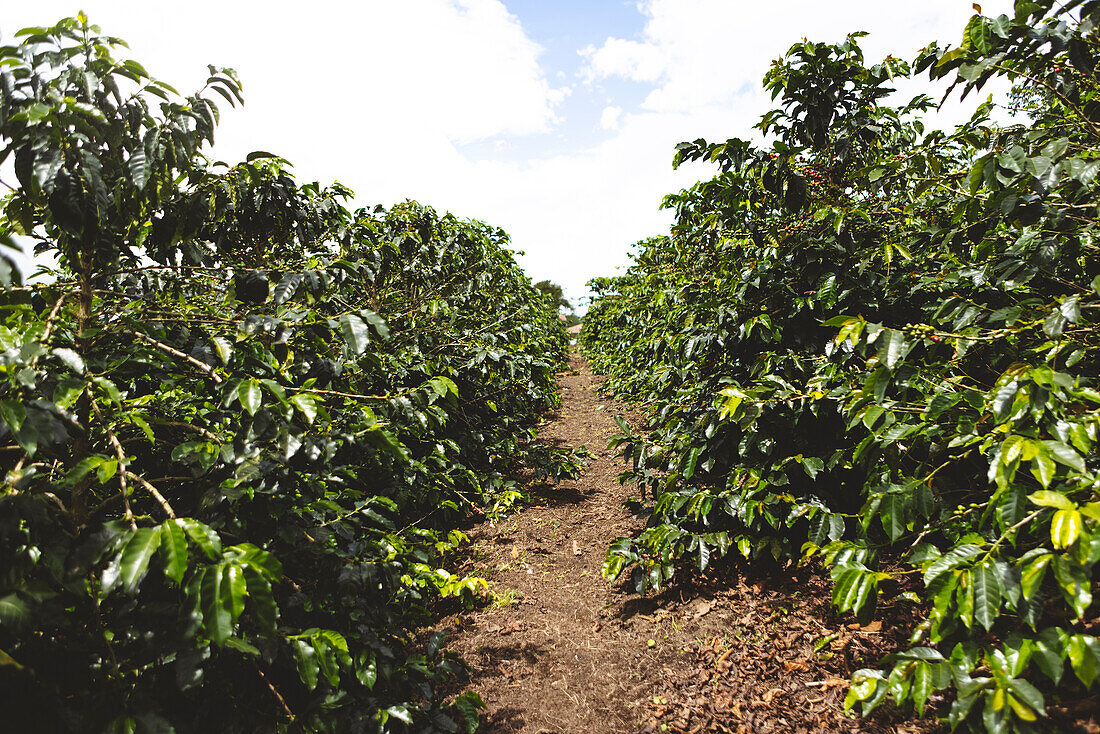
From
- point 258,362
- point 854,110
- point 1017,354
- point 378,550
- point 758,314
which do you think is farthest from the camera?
point 758,314

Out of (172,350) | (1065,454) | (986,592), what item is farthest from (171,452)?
(1065,454)

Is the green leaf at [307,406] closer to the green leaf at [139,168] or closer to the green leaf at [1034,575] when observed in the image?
the green leaf at [139,168]

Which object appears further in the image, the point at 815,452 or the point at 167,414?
the point at 815,452

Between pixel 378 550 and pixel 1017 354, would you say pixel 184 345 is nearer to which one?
pixel 378 550

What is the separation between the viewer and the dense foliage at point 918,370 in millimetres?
1532

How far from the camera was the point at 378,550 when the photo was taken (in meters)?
2.66

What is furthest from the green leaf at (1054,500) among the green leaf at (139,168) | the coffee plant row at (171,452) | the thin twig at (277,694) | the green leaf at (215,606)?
the green leaf at (139,168)

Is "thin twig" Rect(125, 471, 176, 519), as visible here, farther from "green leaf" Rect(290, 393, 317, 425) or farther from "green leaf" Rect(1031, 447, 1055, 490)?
"green leaf" Rect(1031, 447, 1055, 490)

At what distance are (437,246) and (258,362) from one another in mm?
3776

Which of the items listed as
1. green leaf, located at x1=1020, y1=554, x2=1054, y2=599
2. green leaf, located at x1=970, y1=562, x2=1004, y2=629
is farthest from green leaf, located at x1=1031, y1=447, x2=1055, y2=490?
green leaf, located at x1=970, y1=562, x2=1004, y2=629

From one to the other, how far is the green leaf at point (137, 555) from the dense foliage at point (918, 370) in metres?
2.20

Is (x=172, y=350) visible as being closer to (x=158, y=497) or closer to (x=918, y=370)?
(x=158, y=497)

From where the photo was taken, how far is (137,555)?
124 cm

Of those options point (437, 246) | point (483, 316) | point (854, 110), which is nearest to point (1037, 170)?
point (854, 110)
